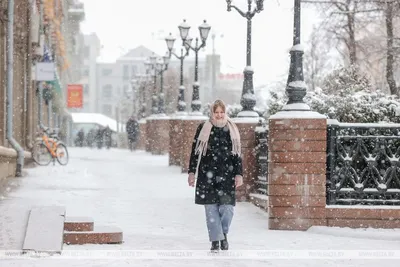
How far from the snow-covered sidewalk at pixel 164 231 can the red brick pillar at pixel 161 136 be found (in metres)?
23.4

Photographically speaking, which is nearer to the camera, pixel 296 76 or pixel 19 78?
pixel 296 76

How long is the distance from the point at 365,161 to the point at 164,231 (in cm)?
288

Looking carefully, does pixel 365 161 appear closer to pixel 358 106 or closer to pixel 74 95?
pixel 358 106

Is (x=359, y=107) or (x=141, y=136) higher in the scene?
(x=359, y=107)

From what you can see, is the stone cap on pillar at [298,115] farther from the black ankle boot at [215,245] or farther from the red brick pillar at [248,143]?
the red brick pillar at [248,143]

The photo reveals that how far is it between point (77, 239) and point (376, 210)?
→ 4.21 m

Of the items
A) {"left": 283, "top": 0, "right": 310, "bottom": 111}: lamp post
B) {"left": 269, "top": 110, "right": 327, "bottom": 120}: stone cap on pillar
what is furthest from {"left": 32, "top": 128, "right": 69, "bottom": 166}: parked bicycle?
{"left": 269, "top": 110, "right": 327, "bottom": 120}: stone cap on pillar

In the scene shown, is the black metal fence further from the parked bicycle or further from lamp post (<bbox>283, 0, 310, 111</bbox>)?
the parked bicycle

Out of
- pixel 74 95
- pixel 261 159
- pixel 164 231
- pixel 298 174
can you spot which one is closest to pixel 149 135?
pixel 74 95

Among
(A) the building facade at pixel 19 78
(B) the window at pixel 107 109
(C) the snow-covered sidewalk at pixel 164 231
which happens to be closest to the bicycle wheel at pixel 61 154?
(A) the building facade at pixel 19 78

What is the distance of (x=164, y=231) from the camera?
11.4 metres

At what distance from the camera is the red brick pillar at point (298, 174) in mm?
11695

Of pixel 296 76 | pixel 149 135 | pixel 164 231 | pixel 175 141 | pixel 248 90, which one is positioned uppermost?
pixel 296 76

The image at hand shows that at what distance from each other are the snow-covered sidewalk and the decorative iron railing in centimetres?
67
